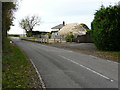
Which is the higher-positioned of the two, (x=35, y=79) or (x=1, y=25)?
(x=1, y=25)

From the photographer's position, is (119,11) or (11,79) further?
(119,11)

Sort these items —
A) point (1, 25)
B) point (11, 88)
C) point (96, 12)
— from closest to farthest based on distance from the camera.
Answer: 1. point (11, 88)
2. point (1, 25)
3. point (96, 12)

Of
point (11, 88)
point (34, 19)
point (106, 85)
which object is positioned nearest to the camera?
point (11, 88)

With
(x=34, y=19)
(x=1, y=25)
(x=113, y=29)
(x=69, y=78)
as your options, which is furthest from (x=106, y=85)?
(x=34, y=19)

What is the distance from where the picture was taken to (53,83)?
298 inches

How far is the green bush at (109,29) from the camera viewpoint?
21359mm

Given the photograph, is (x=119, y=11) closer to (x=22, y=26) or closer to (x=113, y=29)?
(x=113, y=29)

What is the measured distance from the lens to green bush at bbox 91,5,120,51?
2136 centimetres

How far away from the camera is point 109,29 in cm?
2138

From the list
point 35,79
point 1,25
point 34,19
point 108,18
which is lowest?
point 35,79

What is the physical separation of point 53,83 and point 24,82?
128 centimetres

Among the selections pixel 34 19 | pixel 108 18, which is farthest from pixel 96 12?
pixel 34 19

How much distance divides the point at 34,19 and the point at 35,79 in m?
93.3

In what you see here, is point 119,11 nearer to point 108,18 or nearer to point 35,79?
point 108,18
